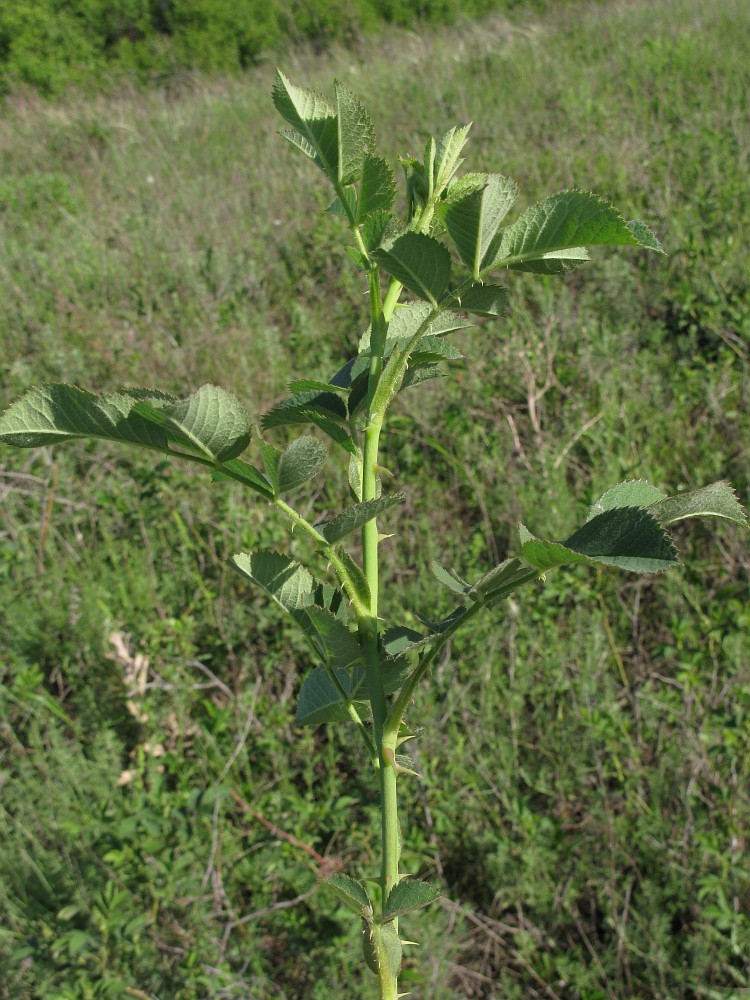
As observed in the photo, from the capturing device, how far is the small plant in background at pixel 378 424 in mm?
524

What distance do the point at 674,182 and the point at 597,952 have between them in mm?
3523

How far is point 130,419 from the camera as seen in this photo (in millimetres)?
544

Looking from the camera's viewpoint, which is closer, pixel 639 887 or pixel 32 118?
pixel 639 887

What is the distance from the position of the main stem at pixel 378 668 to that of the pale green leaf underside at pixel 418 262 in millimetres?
31

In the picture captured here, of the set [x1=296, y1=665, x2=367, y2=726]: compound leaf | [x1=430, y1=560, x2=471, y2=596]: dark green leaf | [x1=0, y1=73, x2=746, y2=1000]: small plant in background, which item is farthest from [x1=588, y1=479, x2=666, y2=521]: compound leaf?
[x1=296, y1=665, x2=367, y2=726]: compound leaf

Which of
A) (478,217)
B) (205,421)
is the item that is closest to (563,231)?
(478,217)

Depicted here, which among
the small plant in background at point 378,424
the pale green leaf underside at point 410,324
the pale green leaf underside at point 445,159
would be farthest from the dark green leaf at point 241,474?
the pale green leaf underside at point 445,159

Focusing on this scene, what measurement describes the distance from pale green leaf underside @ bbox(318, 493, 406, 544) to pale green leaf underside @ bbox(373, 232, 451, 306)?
15 centimetres

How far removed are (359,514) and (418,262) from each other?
17cm

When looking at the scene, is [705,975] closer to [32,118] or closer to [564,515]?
[564,515]

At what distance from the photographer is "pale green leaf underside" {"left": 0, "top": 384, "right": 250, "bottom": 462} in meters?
0.52

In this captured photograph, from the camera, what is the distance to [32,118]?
8172 mm

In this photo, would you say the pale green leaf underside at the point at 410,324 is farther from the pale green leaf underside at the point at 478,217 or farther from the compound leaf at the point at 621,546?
the compound leaf at the point at 621,546

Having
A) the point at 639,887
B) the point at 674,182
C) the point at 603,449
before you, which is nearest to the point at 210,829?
the point at 639,887
